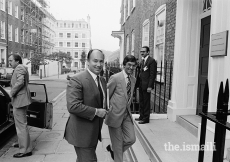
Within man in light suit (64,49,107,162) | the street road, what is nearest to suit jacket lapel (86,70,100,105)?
man in light suit (64,49,107,162)

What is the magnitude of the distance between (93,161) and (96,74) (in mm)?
1018

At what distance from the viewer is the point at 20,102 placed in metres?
4.02

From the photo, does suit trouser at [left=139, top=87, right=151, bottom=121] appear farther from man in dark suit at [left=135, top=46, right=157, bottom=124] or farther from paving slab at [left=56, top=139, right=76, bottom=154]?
paving slab at [left=56, top=139, right=76, bottom=154]

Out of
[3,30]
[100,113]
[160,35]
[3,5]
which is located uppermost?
[3,5]

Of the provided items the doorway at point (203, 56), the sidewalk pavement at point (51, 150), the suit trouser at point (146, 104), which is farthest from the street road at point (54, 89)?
the doorway at point (203, 56)

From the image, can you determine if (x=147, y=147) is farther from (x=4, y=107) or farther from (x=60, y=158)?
(x=4, y=107)

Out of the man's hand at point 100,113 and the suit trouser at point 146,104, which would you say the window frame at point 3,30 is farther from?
the man's hand at point 100,113

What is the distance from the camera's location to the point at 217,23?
3406 mm

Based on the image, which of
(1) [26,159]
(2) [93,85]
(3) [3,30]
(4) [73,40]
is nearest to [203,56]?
(2) [93,85]

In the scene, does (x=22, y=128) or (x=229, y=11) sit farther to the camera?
(x=22, y=128)

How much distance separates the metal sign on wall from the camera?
3.21 m

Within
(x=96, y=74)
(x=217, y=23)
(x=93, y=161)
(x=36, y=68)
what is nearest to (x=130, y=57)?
(x=96, y=74)

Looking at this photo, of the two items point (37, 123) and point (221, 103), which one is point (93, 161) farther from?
point (37, 123)

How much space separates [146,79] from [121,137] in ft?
6.94
